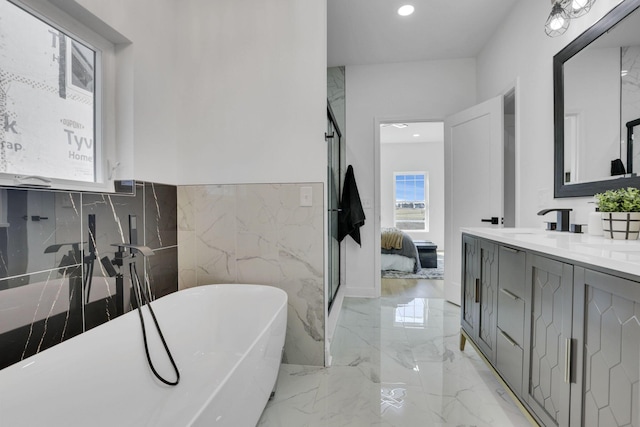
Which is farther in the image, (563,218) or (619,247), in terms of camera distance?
(563,218)

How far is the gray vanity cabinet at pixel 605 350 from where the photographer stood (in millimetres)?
714

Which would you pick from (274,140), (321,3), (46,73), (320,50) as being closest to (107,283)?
(46,73)

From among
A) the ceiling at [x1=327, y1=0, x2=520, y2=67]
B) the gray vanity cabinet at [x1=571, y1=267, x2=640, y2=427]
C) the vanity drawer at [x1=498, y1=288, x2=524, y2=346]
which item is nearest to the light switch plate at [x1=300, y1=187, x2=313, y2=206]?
the vanity drawer at [x1=498, y1=288, x2=524, y2=346]

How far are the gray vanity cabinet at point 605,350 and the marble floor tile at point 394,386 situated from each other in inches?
25.1

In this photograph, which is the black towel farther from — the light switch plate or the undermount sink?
the undermount sink

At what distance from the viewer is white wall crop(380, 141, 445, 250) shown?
6.71 meters

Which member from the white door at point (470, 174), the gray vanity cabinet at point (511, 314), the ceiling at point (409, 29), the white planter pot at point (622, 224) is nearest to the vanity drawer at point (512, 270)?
the gray vanity cabinet at point (511, 314)

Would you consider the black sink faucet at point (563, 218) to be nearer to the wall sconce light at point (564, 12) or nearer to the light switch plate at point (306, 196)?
the wall sconce light at point (564, 12)

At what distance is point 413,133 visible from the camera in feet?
19.5

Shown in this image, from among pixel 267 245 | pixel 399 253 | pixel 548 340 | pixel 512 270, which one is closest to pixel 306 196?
pixel 267 245

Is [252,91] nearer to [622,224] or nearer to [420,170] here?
[622,224]

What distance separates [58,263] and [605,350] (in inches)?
78.1

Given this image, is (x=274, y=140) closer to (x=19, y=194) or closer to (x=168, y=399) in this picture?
(x=19, y=194)

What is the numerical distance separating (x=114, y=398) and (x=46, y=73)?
1.46 meters
